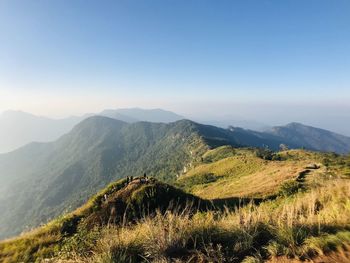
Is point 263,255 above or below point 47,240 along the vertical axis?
above

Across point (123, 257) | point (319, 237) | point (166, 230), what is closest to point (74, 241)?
point (123, 257)

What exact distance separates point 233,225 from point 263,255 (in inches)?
44.7

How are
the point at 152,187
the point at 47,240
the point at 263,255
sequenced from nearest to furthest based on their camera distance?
the point at 263,255 < the point at 47,240 < the point at 152,187

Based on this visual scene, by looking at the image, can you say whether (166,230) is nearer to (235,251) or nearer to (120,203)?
(235,251)

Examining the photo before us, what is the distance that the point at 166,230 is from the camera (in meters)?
6.84

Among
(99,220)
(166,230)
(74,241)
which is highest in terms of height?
(166,230)

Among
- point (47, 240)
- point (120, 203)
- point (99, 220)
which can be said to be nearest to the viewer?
point (47, 240)

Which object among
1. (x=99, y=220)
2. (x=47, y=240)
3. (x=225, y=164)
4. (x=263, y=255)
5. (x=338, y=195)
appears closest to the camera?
(x=263, y=255)

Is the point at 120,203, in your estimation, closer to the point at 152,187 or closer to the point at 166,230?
the point at 152,187

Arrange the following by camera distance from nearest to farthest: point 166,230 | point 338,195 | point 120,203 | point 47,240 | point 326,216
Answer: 1. point 166,230
2. point 326,216
3. point 338,195
4. point 47,240
5. point 120,203

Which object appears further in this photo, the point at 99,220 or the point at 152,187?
the point at 152,187

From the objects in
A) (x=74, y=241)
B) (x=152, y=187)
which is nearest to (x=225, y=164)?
(x=152, y=187)

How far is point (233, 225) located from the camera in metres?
6.95

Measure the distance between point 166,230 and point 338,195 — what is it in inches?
230
